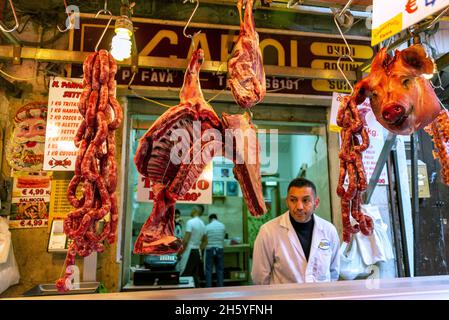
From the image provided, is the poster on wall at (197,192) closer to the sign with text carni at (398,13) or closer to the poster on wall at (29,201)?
the poster on wall at (29,201)

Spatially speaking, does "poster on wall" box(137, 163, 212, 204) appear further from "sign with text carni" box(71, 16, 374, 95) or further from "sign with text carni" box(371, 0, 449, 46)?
"sign with text carni" box(371, 0, 449, 46)

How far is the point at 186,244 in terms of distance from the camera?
7320 mm

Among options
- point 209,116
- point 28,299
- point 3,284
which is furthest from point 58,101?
point 28,299

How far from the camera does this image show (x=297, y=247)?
3.07 meters

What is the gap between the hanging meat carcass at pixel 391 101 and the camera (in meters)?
1.88

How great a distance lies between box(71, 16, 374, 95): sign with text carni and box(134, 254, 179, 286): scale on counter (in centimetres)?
223

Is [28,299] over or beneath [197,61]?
beneath

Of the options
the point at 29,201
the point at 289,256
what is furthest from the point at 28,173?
the point at 289,256

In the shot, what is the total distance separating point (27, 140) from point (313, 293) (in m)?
3.28

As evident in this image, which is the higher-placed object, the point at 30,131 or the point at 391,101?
the point at 30,131

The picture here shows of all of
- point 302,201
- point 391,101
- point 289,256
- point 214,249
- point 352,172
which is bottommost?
point 214,249

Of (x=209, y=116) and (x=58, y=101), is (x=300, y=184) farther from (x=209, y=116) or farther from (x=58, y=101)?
(x=58, y=101)

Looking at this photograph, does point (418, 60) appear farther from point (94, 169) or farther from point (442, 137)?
point (94, 169)
